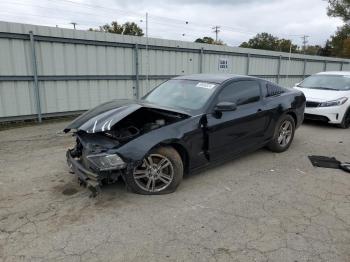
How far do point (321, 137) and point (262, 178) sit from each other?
11.5ft

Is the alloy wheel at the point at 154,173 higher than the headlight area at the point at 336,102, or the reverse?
the headlight area at the point at 336,102

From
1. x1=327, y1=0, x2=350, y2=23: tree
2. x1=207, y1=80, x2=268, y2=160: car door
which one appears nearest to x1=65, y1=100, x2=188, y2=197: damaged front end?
x1=207, y1=80, x2=268, y2=160: car door

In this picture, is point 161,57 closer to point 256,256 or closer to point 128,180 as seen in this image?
point 128,180

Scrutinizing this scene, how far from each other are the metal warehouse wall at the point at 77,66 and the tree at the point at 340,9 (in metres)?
26.9

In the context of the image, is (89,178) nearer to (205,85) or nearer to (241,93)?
(205,85)

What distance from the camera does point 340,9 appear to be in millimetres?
32375

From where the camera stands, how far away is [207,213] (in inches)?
141

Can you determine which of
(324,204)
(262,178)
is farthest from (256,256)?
(262,178)

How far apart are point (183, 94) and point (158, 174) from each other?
5.09 ft

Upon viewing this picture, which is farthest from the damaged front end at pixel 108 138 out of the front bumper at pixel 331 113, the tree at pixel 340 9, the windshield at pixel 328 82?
the tree at pixel 340 9

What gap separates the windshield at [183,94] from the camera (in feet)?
15.2

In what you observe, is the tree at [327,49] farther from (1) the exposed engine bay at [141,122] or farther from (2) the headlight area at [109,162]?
(2) the headlight area at [109,162]

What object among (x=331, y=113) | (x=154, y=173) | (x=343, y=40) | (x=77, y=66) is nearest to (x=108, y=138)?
(x=154, y=173)

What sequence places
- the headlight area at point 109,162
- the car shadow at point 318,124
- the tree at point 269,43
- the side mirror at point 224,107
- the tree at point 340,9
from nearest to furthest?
the headlight area at point 109,162, the side mirror at point 224,107, the car shadow at point 318,124, the tree at point 340,9, the tree at point 269,43
